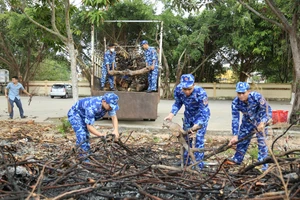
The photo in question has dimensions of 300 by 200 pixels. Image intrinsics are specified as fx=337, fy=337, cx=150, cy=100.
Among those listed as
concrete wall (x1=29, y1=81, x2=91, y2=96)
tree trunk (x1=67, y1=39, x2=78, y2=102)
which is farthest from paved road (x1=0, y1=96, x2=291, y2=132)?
concrete wall (x1=29, y1=81, x2=91, y2=96)

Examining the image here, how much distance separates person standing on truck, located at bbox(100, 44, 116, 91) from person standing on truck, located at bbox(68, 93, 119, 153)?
18.0 ft

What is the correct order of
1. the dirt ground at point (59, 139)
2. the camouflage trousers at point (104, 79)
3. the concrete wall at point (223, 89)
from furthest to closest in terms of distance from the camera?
the concrete wall at point (223, 89), the camouflage trousers at point (104, 79), the dirt ground at point (59, 139)

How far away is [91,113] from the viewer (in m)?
4.45

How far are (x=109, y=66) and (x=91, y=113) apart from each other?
594 cm

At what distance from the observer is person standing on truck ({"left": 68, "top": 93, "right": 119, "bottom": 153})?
4.35 m

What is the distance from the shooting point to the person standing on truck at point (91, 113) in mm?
4348

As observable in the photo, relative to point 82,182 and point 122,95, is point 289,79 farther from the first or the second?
point 82,182

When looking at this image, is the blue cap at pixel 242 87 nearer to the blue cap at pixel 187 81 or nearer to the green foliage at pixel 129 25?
the blue cap at pixel 187 81

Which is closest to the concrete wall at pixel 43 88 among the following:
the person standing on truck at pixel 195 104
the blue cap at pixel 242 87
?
the person standing on truck at pixel 195 104

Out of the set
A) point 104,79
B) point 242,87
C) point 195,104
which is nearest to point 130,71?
point 104,79

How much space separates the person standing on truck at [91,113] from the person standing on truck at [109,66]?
5.48 m

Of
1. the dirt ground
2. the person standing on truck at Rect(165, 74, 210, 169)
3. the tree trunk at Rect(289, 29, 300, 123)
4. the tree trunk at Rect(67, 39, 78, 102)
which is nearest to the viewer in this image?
the person standing on truck at Rect(165, 74, 210, 169)

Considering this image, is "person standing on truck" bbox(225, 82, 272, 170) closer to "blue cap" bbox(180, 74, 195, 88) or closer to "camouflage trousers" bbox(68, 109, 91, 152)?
"blue cap" bbox(180, 74, 195, 88)

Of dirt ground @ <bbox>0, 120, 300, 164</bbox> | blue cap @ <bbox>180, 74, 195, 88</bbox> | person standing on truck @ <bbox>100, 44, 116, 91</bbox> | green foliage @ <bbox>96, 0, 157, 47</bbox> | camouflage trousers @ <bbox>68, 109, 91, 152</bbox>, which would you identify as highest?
green foliage @ <bbox>96, 0, 157, 47</bbox>
